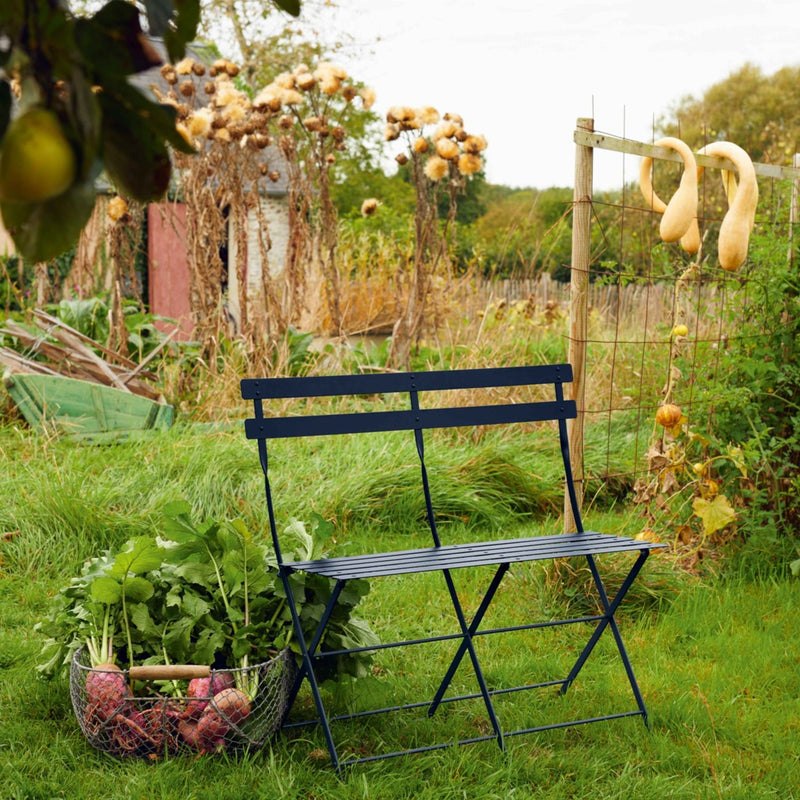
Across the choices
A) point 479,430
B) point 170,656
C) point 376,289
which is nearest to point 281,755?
point 170,656

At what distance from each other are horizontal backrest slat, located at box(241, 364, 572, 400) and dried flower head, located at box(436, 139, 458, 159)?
12.2 feet

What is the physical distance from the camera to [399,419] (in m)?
3.10

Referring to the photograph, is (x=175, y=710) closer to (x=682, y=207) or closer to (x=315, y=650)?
(x=315, y=650)

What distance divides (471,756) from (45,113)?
241 centimetres

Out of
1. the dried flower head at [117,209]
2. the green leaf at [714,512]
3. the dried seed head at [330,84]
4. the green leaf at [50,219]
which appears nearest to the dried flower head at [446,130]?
the dried seed head at [330,84]

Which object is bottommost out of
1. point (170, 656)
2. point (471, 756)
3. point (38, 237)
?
point (471, 756)

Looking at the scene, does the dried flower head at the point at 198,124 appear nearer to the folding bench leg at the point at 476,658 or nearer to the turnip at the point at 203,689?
the folding bench leg at the point at 476,658

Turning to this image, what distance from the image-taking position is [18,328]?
21.1ft

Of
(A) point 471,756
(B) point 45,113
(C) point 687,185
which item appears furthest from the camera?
(C) point 687,185

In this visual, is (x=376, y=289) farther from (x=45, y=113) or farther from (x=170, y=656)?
(x=45, y=113)

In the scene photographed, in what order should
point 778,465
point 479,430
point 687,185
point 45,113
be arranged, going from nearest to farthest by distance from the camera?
point 45,113
point 687,185
point 778,465
point 479,430

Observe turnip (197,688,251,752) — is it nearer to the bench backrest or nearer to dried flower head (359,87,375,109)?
the bench backrest

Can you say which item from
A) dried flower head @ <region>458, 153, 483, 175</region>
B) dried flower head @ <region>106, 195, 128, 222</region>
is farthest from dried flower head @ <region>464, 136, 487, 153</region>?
dried flower head @ <region>106, 195, 128, 222</region>

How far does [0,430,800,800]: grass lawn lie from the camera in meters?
2.57
